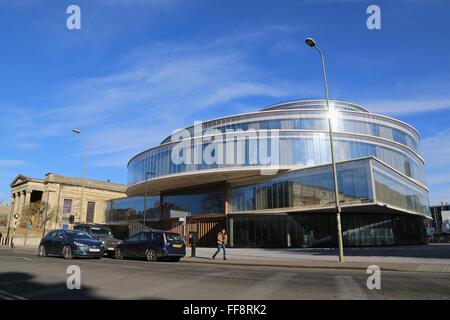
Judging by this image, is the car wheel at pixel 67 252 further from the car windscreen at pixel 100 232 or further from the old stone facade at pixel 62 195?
the old stone facade at pixel 62 195

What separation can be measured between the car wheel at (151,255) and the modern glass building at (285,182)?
16164 mm

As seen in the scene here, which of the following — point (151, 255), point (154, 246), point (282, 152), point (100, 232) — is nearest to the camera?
point (154, 246)

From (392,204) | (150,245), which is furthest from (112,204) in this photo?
(150,245)

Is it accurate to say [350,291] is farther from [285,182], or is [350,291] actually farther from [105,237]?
[285,182]

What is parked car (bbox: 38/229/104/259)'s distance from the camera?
1912 cm

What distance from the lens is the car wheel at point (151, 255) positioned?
19.8 metres

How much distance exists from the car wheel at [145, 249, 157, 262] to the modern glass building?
16.2 metres

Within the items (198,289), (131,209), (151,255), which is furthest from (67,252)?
(131,209)

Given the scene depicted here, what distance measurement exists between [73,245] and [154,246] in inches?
158

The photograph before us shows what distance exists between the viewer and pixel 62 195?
304 ft

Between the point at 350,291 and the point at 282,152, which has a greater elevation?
the point at 282,152

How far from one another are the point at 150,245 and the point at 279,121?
36.5 m

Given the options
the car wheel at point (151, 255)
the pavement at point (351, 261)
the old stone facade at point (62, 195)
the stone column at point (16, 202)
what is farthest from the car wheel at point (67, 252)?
the stone column at point (16, 202)
